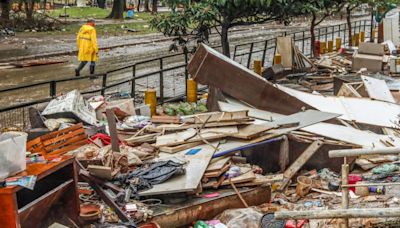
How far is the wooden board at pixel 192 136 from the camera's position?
950 centimetres

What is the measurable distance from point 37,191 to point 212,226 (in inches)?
90.5

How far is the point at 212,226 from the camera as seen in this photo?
755 cm

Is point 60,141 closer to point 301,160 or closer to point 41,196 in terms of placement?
point 41,196

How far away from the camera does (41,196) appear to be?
20.9 feet

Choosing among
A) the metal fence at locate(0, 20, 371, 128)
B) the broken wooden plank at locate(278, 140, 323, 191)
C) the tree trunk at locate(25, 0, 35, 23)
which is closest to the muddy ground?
the metal fence at locate(0, 20, 371, 128)

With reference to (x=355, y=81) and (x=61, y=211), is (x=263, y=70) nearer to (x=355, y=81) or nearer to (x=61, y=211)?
(x=355, y=81)

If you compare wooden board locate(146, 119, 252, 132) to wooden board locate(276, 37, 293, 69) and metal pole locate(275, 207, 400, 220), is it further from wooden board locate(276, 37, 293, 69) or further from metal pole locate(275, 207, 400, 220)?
wooden board locate(276, 37, 293, 69)

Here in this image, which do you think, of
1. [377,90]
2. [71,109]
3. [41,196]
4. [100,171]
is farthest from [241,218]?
[377,90]

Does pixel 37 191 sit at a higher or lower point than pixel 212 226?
higher

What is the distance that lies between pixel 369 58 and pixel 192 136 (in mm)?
11624

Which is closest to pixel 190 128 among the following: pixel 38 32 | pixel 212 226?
pixel 212 226

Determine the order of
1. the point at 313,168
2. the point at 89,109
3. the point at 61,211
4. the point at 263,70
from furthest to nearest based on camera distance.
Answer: the point at 263,70
the point at 89,109
the point at 313,168
the point at 61,211

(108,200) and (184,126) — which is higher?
(184,126)

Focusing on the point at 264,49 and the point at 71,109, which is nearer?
the point at 71,109
